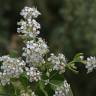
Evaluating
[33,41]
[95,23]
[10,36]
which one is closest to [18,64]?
[33,41]

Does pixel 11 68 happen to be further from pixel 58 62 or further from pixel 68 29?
pixel 68 29

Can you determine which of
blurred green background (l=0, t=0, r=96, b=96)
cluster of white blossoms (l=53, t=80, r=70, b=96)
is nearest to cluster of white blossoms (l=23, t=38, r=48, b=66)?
cluster of white blossoms (l=53, t=80, r=70, b=96)

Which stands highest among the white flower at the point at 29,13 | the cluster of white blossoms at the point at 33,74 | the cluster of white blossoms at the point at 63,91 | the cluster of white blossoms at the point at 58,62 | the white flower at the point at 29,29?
the white flower at the point at 29,13

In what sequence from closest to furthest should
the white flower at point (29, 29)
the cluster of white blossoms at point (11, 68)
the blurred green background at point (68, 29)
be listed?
the cluster of white blossoms at point (11, 68), the white flower at point (29, 29), the blurred green background at point (68, 29)

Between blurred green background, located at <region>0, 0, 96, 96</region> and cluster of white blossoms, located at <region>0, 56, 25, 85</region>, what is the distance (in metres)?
2.77

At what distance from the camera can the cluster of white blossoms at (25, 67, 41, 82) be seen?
2447 mm

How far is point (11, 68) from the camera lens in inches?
95.6

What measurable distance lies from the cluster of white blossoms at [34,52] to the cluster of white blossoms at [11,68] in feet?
0.12

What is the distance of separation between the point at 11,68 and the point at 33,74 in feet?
0.33

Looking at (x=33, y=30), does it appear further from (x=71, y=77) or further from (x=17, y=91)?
(x=71, y=77)

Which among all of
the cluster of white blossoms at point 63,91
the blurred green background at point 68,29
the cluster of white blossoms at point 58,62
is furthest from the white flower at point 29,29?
the blurred green background at point 68,29

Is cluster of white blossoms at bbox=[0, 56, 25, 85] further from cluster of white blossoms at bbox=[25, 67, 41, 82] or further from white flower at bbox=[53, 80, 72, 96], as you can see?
white flower at bbox=[53, 80, 72, 96]

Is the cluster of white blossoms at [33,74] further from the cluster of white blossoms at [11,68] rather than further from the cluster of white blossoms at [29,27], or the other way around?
the cluster of white blossoms at [29,27]

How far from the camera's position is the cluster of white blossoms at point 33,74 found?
8.03 feet
